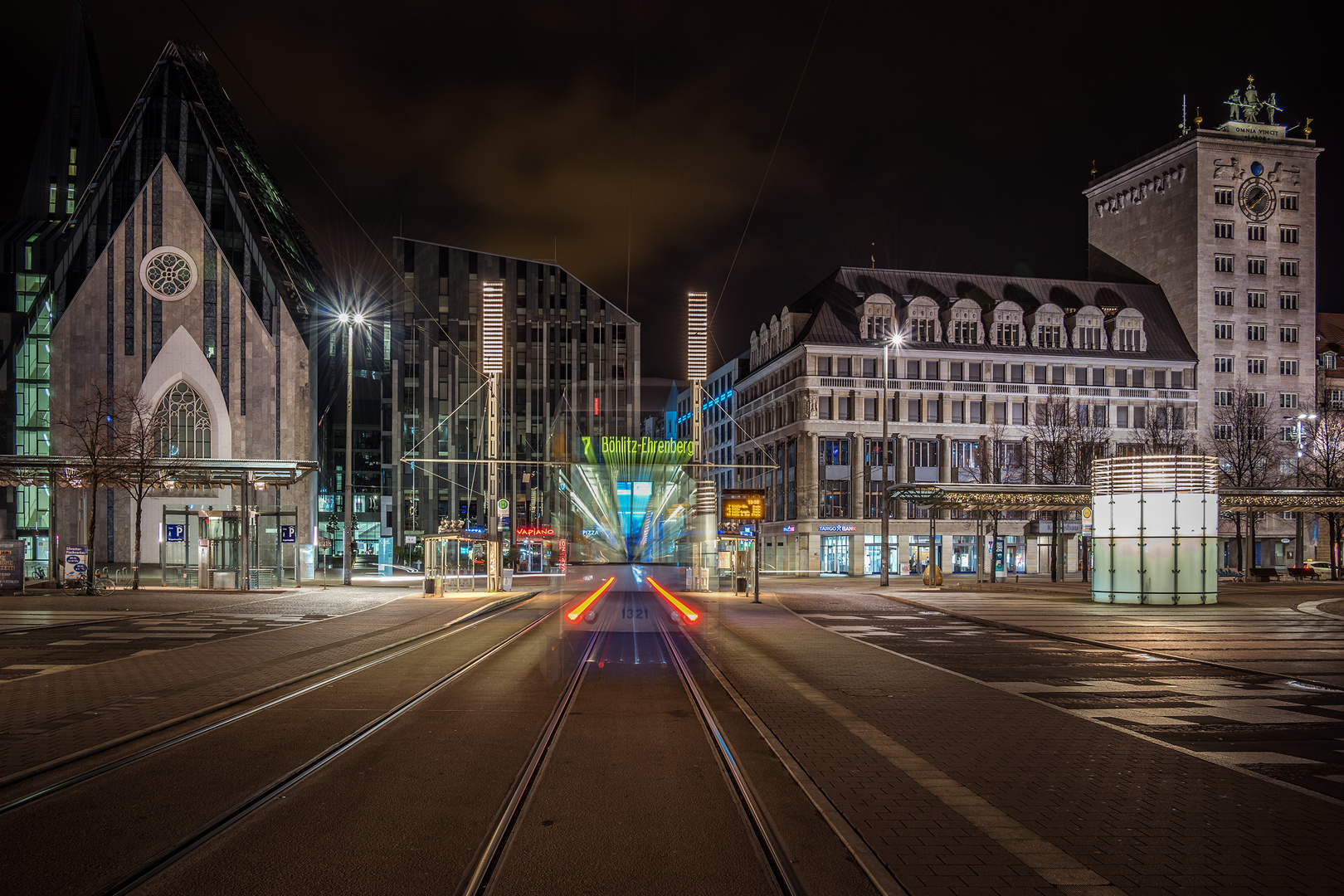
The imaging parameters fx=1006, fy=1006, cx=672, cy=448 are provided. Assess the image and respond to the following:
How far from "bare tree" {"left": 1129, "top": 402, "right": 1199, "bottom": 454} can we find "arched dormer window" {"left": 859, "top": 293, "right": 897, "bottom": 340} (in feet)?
60.8

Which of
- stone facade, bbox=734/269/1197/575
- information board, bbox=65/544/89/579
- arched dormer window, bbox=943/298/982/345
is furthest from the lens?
arched dormer window, bbox=943/298/982/345

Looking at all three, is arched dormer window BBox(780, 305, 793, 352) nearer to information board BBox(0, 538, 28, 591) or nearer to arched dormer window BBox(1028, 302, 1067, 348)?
arched dormer window BBox(1028, 302, 1067, 348)

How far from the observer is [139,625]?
78.1 feet

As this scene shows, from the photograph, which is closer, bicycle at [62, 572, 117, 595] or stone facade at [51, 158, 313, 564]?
bicycle at [62, 572, 117, 595]

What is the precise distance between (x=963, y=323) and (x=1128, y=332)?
515 inches

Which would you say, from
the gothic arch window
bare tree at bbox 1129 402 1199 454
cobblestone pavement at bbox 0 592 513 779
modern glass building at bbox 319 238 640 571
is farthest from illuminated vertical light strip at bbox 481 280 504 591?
bare tree at bbox 1129 402 1199 454

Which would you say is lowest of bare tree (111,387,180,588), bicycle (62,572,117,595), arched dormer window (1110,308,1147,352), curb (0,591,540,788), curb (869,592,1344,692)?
bicycle (62,572,117,595)

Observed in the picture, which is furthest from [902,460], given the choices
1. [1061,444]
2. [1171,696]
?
[1171,696]

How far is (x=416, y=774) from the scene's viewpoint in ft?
26.8

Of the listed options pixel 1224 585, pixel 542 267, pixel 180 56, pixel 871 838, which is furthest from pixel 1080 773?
pixel 542 267

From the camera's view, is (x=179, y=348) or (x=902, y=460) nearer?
(x=179, y=348)

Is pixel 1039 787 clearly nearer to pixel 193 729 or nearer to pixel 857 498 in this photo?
pixel 193 729

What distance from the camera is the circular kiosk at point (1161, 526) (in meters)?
29.4

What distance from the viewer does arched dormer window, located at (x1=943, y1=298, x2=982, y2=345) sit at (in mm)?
71688
